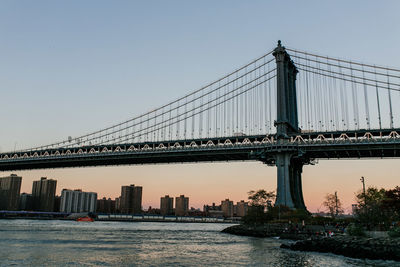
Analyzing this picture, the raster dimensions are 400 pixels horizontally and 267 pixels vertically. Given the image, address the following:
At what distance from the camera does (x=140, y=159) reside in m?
83.5

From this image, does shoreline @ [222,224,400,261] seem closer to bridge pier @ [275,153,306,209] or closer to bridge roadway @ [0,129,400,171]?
bridge pier @ [275,153,306,209]

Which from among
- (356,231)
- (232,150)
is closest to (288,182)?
(232,150)

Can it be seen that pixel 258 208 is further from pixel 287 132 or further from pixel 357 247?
pixel 357 247

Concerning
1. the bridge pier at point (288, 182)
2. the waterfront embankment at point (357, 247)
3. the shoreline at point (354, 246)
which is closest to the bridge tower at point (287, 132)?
the bridge pier at point (288, 182)

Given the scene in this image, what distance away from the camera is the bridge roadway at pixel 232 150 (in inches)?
2457

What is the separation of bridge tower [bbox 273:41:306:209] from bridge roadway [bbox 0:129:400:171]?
1.15m

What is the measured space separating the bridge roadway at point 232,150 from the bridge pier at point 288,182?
5.29 ft

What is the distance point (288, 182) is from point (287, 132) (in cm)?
962

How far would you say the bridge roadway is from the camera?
6241 cm

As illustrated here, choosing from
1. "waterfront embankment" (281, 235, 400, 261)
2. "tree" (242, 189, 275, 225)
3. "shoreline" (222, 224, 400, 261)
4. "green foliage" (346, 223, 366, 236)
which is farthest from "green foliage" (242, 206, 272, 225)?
"waterfront embankment" (281, 235, 400, 261)

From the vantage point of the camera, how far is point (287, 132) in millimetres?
69625

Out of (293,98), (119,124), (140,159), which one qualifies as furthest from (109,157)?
A: (293,98)

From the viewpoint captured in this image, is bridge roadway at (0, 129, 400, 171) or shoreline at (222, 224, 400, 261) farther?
bridge roadway at (0, 129, 400, 171)

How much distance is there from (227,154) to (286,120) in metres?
13.6
